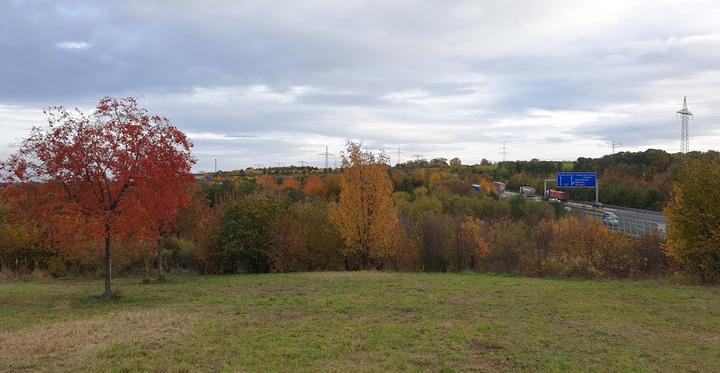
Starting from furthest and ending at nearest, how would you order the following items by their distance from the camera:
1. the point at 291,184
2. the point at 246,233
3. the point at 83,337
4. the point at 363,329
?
the point at 291,184
the point at 246,233
the point at 363,329
the point at 83,337

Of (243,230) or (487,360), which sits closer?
(487,360)

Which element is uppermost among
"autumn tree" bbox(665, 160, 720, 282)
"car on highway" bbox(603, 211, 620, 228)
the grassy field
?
"autumn tree" bbox(665, 160, 720, 282)

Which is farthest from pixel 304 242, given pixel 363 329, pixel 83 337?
pixel 83 337

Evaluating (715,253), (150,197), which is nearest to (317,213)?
(150,197)

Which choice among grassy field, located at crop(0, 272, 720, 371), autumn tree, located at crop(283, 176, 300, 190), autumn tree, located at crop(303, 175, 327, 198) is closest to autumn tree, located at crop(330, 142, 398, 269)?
grassy field, located at crop(0, 272, 720, 371)

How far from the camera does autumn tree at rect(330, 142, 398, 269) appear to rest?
35.8 meters

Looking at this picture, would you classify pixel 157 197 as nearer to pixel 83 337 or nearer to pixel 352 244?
pixel 83 337

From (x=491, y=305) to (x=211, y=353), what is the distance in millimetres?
9339

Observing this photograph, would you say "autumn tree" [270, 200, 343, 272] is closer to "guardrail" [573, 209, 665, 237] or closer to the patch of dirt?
"guardrail" [573, 209, 665, 237]

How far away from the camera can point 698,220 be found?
2238cm

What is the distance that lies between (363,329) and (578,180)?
62443mm

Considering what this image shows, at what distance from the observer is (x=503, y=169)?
142625 millimetres

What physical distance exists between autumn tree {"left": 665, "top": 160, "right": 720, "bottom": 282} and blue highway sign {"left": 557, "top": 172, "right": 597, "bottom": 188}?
45.4 metres

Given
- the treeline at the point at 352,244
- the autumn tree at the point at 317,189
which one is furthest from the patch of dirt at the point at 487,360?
the autumn tree at the point at 317,189
